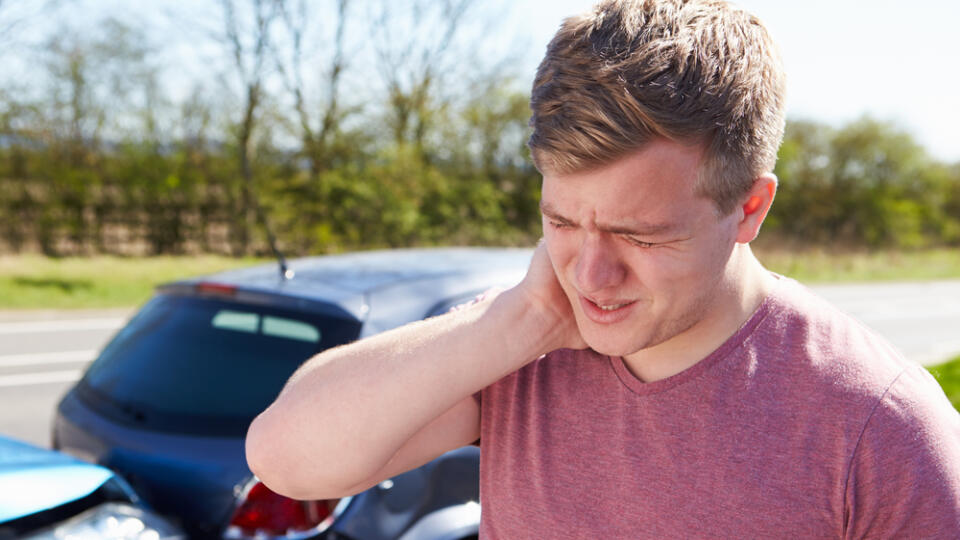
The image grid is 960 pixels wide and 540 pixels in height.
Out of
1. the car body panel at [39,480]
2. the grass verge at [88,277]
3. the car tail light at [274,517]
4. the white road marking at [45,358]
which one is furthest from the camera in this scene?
the grass verge at [88,277]

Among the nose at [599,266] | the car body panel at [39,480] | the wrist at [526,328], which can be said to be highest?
the nose at [599,266]

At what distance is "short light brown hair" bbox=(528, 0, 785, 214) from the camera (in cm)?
115

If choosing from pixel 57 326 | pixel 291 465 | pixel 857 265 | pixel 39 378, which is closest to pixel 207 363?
pixel 291 465

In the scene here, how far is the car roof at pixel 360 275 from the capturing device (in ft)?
9.32

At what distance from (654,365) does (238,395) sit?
1.79 metres

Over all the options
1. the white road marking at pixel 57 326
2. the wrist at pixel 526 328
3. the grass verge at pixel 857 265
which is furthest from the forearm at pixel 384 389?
the grass verge at pixel 857 265

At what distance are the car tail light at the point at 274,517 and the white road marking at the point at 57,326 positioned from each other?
958cm

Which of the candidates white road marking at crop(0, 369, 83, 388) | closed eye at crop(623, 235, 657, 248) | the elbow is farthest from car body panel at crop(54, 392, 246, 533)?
white road marking at crop(0, 369, 83, 388)

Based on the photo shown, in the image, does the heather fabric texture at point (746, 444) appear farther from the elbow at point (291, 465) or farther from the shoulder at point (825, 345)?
the elbow at point (291, 465)

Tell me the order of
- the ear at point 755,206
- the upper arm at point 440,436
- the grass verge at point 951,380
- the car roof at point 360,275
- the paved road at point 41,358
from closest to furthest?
the ear at point 755,206
the upper arm at point 440,436
the car roof at point 360,275
the grass verge at point 951,380
the paved road at point 41,358

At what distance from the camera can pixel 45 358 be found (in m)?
8.95

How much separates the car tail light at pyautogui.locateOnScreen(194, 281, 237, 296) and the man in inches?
62.3

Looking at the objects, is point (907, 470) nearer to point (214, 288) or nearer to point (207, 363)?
point (207, 363)

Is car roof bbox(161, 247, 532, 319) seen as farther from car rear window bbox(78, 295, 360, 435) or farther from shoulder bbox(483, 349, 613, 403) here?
shoulder bbox(483, 349, 613, 403)
